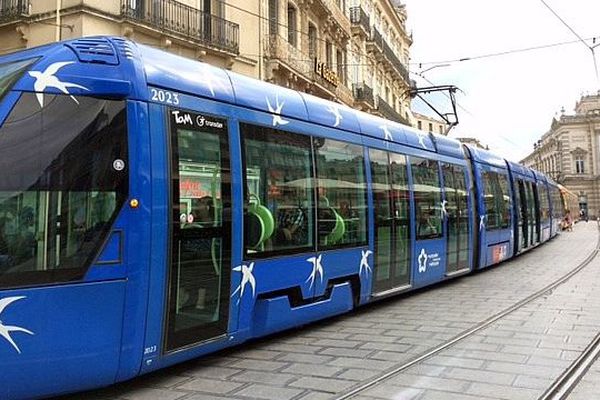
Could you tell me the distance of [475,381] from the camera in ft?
17.3

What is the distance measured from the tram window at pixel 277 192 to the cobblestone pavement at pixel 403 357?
3.89 ft

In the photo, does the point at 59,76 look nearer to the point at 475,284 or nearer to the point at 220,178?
the point at 220,178

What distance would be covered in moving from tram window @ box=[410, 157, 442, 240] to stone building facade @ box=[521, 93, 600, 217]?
89.0 meters

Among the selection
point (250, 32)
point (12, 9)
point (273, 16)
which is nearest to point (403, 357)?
point (12, 9)

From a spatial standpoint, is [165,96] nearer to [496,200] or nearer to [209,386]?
[209,386]

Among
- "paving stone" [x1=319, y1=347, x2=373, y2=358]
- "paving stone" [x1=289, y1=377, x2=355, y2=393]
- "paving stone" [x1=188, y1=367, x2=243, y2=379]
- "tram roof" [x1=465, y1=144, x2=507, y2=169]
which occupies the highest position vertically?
"tram roof" [x1=465, y1=144, x2=507, y2=169]

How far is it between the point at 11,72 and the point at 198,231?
79.2 inches

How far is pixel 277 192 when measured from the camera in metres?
6.59

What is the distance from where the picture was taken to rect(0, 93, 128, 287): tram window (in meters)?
4.26

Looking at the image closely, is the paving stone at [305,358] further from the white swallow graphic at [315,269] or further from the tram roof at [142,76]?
the tram roof at [142,76]

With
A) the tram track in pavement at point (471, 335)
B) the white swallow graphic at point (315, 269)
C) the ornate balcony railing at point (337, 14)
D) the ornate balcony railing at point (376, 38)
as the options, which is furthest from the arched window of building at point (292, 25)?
the white swallow graphic at point (315, 269)

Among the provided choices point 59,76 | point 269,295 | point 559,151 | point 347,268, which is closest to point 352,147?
point 347,268

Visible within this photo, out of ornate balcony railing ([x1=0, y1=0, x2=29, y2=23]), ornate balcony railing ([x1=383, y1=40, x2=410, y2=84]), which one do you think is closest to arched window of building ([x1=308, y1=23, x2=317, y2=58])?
ornate balcony railing ([x1=0, y1=0, x2=29, y2=23])

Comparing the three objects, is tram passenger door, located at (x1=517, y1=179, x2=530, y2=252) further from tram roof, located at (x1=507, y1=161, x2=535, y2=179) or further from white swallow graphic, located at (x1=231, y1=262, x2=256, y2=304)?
white swallow graphic, located at (x1=231, y1=262, x2=256, y2=304)
